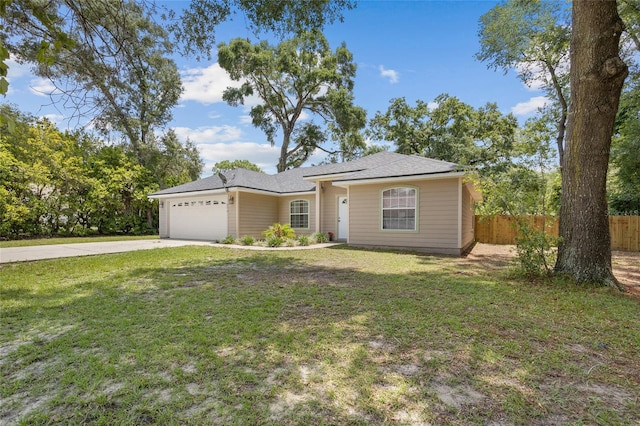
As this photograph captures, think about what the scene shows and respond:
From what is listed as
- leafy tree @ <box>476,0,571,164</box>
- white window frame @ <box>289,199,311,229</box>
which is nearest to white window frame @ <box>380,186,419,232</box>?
white window frame @ <box>289,199,311,229</box>

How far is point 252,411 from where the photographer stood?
1.95 m

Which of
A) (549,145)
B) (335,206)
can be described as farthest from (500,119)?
(549,145)

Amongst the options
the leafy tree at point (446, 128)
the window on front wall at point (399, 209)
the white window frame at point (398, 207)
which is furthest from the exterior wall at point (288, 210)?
the leafy tree at point (446, 128)

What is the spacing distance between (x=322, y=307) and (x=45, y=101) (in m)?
4.99

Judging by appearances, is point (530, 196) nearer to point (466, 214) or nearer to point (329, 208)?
point (466, 214)

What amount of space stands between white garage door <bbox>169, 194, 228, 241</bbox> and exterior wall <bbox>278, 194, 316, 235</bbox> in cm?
302

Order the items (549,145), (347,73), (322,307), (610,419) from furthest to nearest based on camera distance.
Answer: (347,73), (549,145), (322,307), (610,419)

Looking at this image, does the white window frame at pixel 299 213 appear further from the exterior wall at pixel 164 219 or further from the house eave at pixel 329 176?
the exterior wall at pixel 164 219

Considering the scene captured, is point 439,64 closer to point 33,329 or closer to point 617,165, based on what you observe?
Answer: point 617,165

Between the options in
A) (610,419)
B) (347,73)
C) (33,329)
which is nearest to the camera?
(610,419)

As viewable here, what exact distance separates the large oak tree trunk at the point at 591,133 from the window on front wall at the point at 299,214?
10.9 meters

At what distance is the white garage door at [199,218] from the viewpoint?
1430 centimetres

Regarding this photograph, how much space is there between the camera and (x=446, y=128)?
22.2m

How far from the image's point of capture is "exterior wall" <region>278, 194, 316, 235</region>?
585 inches
